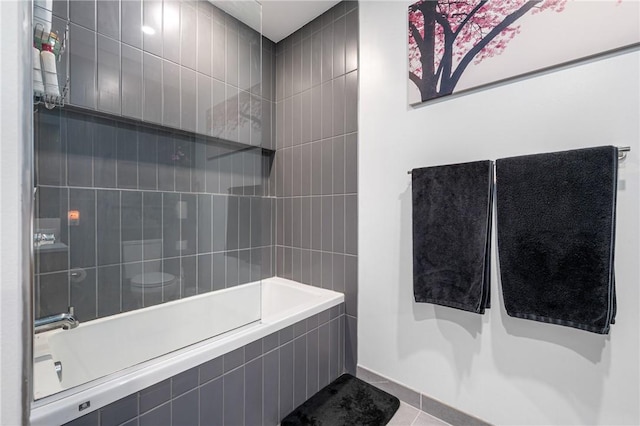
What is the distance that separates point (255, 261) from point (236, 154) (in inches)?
33.0

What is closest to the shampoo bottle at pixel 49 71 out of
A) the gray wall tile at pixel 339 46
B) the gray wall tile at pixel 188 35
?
the gray wall tile at pixel 188 35

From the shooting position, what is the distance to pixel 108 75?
1.52 m

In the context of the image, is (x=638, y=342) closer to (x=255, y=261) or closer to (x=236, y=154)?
(x=255, y=261)

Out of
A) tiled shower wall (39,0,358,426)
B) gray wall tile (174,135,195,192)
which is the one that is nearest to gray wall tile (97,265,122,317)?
tiled shower wall (39,0,358,426)

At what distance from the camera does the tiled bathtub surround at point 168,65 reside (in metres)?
1.45

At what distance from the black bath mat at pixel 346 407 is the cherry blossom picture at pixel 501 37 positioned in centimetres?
172

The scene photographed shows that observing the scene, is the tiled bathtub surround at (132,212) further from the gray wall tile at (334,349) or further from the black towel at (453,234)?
the black towel at (453,234)

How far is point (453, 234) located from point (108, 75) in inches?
78.6

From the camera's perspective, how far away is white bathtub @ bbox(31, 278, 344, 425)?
35.5 inches

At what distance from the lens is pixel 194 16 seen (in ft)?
5.96

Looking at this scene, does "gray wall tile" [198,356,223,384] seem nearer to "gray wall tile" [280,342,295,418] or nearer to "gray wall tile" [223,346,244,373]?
"gray wall tile" [223,346,244,373]

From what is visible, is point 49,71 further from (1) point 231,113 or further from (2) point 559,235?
(2) point 559,235

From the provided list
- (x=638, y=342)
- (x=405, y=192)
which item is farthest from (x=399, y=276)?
(x=638, y=342)

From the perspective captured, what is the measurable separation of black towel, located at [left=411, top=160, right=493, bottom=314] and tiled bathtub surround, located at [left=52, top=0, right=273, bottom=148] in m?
1.38
